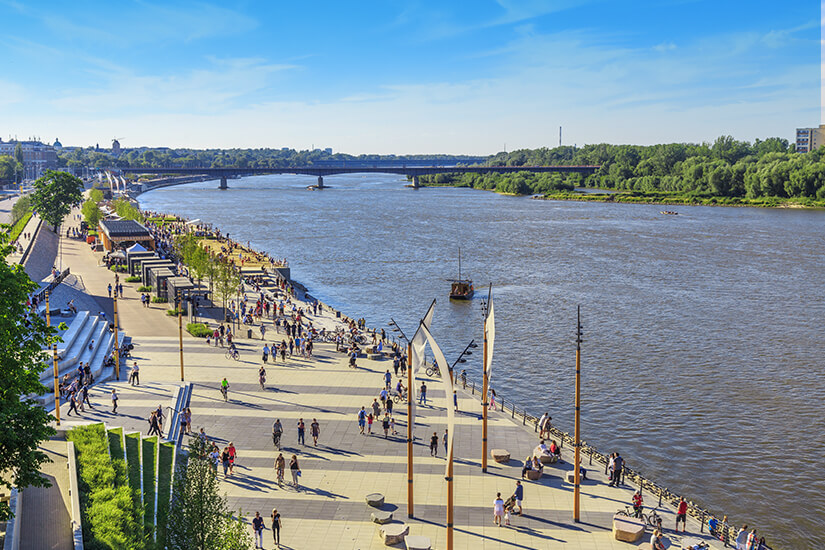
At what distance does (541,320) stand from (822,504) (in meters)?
25.4

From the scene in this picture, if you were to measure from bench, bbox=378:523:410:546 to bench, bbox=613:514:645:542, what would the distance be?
215 inches

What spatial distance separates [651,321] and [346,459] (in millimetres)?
30216

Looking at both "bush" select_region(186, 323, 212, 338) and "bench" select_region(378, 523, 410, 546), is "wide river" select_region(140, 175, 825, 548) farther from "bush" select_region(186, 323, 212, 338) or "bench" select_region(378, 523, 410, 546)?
"bush" select_region(186, 323, 212, 338)

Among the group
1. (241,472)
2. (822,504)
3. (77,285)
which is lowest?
(822,504)

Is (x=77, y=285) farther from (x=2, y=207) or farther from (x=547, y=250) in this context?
(x=2, y=207)

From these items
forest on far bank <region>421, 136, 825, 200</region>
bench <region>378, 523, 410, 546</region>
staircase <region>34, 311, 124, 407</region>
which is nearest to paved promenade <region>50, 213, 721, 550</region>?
bench <region>378, 523, 410, 546</region>

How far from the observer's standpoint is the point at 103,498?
15.5 m

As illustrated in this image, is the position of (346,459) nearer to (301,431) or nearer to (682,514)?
(301,431)

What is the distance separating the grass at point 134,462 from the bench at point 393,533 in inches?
238

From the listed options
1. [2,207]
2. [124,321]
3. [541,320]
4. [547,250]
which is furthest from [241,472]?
[2,207]

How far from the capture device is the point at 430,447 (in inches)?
987

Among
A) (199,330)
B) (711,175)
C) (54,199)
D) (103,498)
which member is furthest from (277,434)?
(711,175)

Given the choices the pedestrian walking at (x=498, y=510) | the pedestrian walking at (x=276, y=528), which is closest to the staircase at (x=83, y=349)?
the pedestrian walking at (x=276, y=528)

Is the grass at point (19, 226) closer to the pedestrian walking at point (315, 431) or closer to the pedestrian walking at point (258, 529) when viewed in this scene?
the pedestrian walking at point (315, 431)
